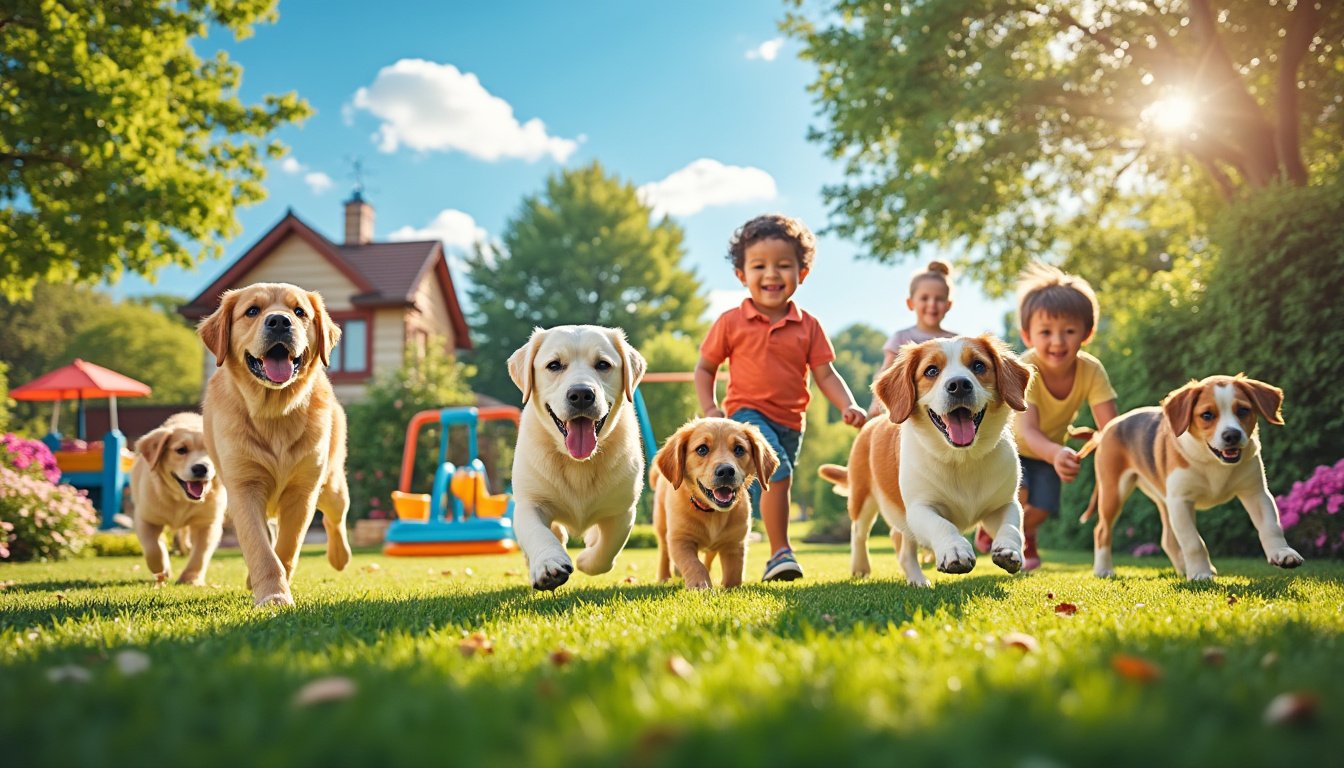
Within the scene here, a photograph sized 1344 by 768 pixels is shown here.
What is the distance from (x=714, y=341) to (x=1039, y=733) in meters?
5.43

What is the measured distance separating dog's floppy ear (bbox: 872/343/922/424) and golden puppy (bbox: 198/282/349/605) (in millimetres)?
3026

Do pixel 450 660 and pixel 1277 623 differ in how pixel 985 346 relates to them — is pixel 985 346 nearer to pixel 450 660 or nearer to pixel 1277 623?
pixel 1277 623

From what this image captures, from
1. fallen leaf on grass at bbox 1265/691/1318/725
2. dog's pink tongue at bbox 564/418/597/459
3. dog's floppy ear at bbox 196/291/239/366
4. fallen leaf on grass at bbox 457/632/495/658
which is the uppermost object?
dog's floppy ear at bbox 196/291/239/366

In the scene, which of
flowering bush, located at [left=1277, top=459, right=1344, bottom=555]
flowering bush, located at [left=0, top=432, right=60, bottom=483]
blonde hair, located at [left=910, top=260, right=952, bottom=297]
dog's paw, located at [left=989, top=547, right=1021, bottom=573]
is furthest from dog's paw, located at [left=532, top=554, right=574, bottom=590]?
flowering bush, located at [left=0, top=432, right=60, bottom=483]

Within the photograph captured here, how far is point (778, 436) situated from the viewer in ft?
21.3

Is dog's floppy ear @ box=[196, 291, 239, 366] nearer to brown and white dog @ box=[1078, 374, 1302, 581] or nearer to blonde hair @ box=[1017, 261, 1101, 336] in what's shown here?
brown and white dog @ box=[1078, 374, 1302, 581]

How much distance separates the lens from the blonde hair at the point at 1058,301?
668 centimetres

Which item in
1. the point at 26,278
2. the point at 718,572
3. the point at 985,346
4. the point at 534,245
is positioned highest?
the point at 534,245

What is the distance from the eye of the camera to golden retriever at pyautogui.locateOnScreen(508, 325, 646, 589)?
462 centimetres

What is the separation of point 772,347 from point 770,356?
0.22 ft

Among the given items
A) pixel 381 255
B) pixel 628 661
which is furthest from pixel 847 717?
pixel 381 255

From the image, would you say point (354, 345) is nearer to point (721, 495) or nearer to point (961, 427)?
point (721, 495)

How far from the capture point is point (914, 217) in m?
18.2

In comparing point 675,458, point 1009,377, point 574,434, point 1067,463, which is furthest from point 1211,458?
point 574,434
